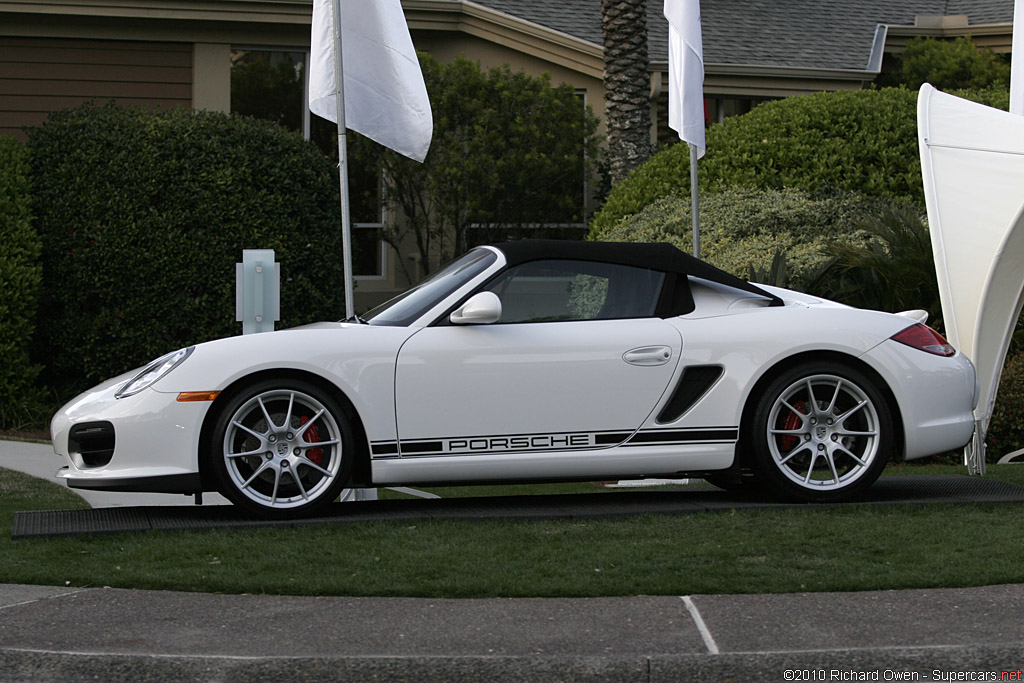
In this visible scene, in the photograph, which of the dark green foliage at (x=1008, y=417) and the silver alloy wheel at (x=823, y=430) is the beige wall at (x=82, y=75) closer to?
the dark green foliage at (x=1008, y=417)

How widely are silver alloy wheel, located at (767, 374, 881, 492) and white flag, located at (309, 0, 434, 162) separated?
307cm

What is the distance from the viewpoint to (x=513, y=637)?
13.8 ft

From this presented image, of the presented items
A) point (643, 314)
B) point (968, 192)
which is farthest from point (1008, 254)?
point (643, 314)

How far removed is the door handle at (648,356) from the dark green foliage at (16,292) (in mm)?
7545

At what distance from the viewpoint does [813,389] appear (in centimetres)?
644

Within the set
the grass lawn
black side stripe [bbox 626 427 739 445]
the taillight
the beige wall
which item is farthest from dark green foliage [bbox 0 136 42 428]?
the taillight

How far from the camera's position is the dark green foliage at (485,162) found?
614 inches

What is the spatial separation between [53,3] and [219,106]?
2307mm

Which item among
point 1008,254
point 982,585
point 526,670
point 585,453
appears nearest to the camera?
point 526,670

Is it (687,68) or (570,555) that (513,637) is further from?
(687,68)

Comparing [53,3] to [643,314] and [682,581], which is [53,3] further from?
[682,581]

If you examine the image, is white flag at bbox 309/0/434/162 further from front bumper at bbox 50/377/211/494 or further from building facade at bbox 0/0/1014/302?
building facade at bbox 0/0/1014/302

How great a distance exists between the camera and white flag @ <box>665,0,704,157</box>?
31.7 ft

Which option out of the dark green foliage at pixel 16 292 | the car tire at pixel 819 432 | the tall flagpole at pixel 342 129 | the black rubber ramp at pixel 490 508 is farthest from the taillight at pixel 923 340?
the dark green foliage at pixel 16 292
